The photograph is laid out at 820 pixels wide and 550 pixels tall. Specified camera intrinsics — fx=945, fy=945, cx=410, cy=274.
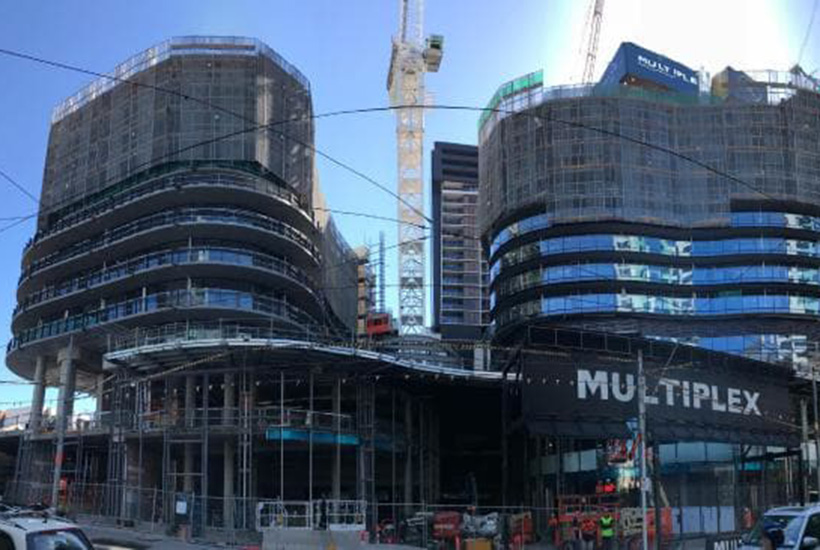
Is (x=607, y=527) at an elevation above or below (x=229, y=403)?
below

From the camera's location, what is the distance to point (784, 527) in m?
16.5

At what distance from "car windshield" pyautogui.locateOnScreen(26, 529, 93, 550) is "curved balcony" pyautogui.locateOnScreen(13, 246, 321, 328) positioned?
183 ft

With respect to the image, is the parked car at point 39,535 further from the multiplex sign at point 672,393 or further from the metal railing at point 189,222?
the metal railing at point 189,222

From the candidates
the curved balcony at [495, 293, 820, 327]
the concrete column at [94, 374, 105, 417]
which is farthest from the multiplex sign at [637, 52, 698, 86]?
the concrete column at [94, 374, 105, 417]

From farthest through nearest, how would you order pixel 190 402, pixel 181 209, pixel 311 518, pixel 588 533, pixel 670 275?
pixel 670 275, pixel 181 209, pixel 190 402, pixel 588 533, pixel 311 518

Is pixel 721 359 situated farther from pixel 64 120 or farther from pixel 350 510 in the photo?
pixel 64 120

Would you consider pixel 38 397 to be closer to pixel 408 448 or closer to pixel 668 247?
pixel 408 448

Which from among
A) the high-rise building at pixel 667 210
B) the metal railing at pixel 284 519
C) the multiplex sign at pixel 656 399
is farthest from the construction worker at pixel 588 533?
the high-rise building at pixel 667 210

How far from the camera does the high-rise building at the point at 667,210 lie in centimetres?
9875

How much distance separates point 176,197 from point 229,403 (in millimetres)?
22401

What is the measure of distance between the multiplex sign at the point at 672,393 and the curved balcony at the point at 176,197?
32.1 meters

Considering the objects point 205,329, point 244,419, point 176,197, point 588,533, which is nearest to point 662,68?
point 176,197

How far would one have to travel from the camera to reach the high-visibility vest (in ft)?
117

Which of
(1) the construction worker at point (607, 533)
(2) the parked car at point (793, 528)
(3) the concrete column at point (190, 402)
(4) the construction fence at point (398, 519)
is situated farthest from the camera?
(3) the concrete column at point (190, 402)
